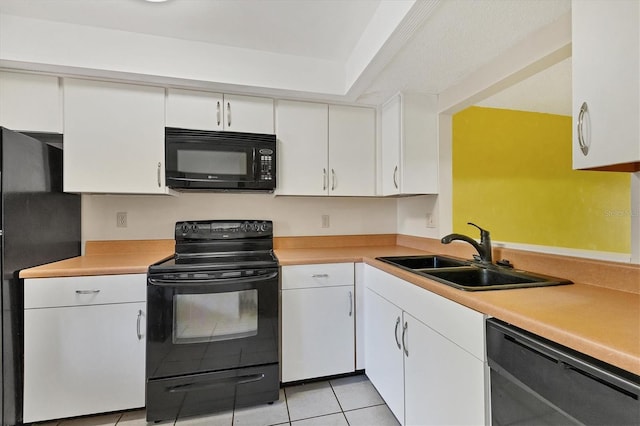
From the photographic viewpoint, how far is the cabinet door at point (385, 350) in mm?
1555

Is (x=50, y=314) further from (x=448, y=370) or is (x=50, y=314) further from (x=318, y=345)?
(x=448, y=370)

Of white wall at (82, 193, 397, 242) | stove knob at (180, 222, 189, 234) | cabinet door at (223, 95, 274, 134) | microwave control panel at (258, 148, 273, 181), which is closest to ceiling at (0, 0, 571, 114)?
cabinet door at (223, 95, 274, 134)

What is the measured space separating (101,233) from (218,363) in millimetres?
1313

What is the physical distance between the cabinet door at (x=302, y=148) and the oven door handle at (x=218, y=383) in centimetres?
121

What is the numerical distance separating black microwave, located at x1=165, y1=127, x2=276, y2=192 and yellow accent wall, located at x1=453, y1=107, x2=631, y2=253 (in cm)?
154

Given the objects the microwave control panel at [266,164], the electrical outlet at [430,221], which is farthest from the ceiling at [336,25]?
the electrical outlet at [430,221]

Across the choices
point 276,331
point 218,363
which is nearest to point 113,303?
point 218,363

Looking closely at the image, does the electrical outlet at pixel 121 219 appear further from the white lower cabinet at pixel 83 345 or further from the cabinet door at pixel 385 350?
the cabinet door at pixel 385 350

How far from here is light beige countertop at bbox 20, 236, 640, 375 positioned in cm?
69

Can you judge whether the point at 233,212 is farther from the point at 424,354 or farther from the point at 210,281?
the point at 424,354

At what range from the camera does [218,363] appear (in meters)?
1.73

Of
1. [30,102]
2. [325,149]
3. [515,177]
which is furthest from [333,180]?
[30,102]

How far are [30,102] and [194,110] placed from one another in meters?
0.91

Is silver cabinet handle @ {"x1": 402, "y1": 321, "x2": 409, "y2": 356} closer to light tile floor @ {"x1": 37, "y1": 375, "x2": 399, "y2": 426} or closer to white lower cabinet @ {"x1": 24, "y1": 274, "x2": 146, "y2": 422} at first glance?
light tile floor @ {"x1": 37, "y1": 375, "x2": 399, "y2": 426}
